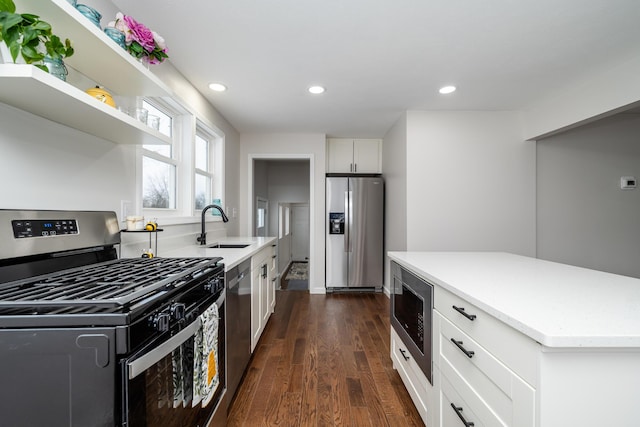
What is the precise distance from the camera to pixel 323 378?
1.88 meters

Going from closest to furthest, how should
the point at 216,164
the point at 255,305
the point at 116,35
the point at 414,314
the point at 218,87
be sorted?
the point at 116,35
the point at 414,314
the point at 255,305
the point at 218,87
the point at 216,164

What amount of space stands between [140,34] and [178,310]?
1192 millimetres

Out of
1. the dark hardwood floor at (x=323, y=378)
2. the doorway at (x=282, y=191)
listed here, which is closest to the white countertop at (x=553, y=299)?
the dark hardwood floor at (x=323, y=378)

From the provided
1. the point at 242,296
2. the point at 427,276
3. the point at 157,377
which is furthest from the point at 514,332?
the point at 242,296

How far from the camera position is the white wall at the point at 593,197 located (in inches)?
122

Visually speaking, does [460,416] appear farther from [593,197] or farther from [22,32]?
[593,197]

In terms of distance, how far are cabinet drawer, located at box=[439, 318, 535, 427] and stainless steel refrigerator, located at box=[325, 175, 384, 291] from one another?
2743 millimetres

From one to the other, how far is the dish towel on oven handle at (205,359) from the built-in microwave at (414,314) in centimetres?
105

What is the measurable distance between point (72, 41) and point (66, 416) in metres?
1.28

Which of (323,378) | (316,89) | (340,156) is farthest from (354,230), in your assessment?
(323,378)

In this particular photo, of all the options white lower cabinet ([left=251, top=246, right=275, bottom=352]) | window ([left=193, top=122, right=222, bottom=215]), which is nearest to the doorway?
window ([left=193, top=122, right=222, bottom=215])

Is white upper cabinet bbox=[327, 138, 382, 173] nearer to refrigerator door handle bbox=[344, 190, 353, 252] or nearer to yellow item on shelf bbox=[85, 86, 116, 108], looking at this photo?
refrigerator door handle bbox=[344, 190, 353, 252]

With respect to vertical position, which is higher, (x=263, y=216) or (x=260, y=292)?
(x=263, y=216)

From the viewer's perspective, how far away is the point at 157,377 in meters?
0.77
